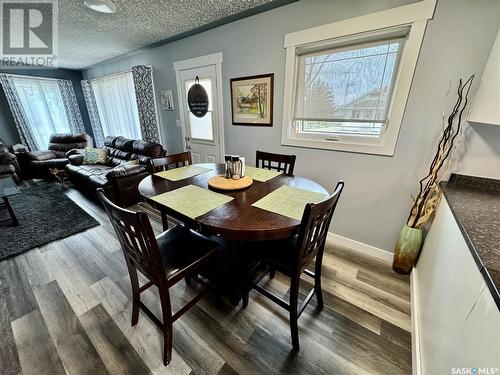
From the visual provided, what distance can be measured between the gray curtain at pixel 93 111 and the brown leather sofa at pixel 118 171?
4.48 feet

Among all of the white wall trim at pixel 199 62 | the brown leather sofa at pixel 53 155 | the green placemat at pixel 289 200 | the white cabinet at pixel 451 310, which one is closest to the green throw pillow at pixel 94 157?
the brown leather sofa at pixel 53 155

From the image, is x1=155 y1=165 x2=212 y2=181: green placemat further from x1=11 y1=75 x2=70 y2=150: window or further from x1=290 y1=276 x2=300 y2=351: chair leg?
x1=11 y1=75 x2=70 y2=150: window

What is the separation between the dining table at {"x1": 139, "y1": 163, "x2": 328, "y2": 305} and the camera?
3.21 ft

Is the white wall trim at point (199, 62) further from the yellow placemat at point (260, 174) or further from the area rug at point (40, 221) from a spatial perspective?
the area rug at point (40, 221)

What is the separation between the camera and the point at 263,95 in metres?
2.33

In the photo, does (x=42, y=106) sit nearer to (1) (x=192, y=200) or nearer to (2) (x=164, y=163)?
(2) (x=164, y=163)

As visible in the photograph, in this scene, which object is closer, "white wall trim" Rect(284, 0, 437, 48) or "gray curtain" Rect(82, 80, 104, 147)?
"white wall trim" Rect(284, 0, 437, 48)

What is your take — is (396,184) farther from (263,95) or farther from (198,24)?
(198,24)

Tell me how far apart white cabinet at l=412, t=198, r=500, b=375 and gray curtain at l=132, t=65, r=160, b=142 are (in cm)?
406

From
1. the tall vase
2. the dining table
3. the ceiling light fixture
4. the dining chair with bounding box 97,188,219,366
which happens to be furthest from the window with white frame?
the ceiling light fixture

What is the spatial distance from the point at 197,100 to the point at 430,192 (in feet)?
9.71

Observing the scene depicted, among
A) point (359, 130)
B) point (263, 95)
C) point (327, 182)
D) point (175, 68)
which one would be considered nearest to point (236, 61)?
point (263, 95)

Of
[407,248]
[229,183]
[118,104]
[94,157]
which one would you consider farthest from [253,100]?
[118,104]

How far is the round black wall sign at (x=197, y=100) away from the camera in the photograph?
2.90m
